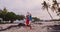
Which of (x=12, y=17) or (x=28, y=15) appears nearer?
(x=28, y=15)

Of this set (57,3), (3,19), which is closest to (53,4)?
(57,3)

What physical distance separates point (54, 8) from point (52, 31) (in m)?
3.09

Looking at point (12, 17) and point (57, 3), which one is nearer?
point (57, 3)

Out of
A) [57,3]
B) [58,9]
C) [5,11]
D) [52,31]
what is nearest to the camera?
[52,31]

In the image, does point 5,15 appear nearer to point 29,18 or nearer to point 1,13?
point 1,13

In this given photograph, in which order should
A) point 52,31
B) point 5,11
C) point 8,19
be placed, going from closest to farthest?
point 52,31 → point 5,11 → point 8,19

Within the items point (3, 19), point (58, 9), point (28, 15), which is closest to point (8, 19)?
point (3, 19)

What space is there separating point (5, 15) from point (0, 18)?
9.59ft

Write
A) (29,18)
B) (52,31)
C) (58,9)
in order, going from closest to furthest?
(29,18) → (52,31) → (58,9)

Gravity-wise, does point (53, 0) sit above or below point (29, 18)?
above

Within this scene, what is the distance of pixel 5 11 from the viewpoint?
73188 millimetres

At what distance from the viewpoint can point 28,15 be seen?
15141 mm

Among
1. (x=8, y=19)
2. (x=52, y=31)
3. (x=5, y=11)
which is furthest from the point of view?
(x=8, y=19)

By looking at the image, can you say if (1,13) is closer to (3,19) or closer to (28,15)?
(3,19)
